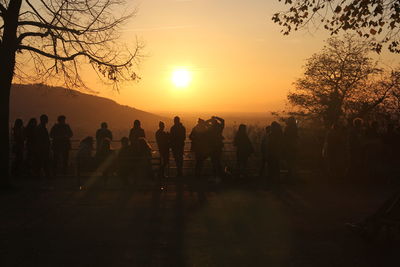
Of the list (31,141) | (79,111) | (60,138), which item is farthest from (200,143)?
(79,111)

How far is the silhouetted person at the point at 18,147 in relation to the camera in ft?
61.5

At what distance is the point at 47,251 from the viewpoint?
9172 mm

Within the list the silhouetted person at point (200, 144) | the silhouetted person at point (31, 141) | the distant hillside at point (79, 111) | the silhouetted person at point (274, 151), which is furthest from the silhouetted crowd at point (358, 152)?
the distant hillside at point (79, 111)

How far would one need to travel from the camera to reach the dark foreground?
8773 millimetres

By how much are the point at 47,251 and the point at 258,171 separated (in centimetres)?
1158

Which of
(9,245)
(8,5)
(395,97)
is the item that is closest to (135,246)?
(9,245)

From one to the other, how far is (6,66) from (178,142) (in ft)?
18.9

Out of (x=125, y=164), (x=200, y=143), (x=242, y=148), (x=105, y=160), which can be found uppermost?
(x=200, y=143)

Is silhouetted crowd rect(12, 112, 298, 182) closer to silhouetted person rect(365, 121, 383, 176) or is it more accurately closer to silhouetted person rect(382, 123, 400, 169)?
silhouetted person rect(365, 121, 383, 176)

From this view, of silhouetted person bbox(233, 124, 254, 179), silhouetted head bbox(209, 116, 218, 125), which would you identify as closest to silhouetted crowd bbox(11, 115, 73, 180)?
silhouetted head bbox(209, 116, 218, 125)

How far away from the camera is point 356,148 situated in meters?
17.9

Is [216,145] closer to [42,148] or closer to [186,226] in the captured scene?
[42,148]

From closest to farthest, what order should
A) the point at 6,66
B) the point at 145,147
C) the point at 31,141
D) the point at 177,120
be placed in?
the point at 6,66 < the point at 145,147 < the point at 31,141 < the point at 177,120

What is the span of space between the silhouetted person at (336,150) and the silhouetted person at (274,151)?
1.46 m
